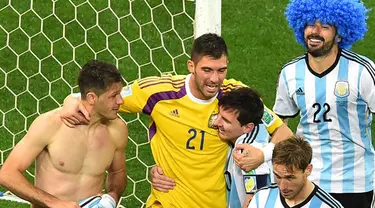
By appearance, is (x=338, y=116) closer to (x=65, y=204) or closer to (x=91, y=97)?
(x=91, y=97)

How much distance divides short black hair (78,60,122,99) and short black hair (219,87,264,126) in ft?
1.89

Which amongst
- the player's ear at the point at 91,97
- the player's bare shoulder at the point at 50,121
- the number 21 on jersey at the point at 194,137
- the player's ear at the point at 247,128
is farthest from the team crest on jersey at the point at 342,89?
the player's bare shoulder at the point at 50,121

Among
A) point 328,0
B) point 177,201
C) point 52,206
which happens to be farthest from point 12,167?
point 328,0

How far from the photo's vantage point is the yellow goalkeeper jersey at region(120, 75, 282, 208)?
5254 millimetres

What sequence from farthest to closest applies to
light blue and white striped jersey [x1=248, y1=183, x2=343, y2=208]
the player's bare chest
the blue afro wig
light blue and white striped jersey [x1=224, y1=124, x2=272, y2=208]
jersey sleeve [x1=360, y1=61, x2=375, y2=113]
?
the blue afro wig
jersey sleeve [x1=360, y1=61, x2=375, y2=113]
the player's bare chest
light blue and white striped jersey [x1=224, y1=124, x2=272, y2=208]
light blue and white striped jersey [x1=248, y1=183, x2=343, y2=208]

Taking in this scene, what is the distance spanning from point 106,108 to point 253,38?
4549mm

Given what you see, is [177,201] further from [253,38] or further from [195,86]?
[253,38]

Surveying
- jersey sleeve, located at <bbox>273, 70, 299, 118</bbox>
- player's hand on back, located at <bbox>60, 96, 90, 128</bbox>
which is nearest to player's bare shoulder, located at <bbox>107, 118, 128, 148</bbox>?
player's hand on back, located at <bbox>60, 96, 90, 128</bbox>

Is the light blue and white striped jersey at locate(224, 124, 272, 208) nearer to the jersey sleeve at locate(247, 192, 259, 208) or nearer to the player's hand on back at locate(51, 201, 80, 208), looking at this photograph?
the jersey sleeve at locate(247, 192, 259, 208)

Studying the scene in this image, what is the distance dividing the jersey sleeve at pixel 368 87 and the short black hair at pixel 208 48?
2.62ft

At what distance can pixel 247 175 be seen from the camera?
16.3 ft

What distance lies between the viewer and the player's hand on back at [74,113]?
198 inches

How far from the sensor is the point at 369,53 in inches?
368

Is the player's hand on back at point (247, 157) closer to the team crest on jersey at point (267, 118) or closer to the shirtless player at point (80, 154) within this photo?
the team crest on jersey at point (267, 118)
